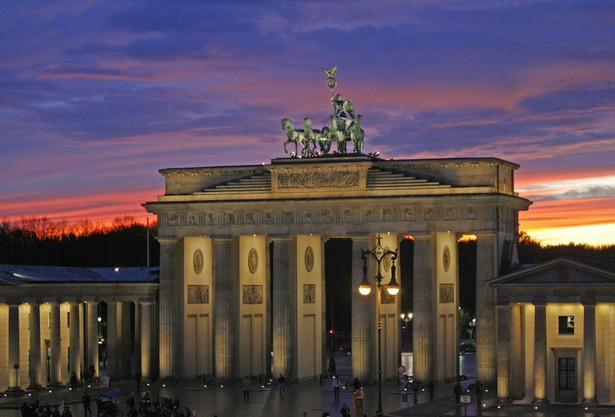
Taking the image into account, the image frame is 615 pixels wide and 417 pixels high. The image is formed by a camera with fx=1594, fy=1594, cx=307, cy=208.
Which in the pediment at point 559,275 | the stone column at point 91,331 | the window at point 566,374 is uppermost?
the pediment at point 559,275

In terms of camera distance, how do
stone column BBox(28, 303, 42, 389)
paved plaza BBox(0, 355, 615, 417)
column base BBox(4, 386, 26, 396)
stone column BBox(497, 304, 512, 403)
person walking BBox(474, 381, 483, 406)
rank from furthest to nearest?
stone column BBox(28, 303, 42, 389) < column base BBox(4, 386, 26, 396) < person walking BBox(474, 381, 483, 406) < stone column BBox(497, 304, 512, 403) < paved plaza BBox(0, 355, 615, 417)

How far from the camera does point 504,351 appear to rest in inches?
3605

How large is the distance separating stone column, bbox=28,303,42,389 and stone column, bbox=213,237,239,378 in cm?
1256

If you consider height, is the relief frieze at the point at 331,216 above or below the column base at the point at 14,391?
above

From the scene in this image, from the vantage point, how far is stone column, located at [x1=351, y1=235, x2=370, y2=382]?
341ft

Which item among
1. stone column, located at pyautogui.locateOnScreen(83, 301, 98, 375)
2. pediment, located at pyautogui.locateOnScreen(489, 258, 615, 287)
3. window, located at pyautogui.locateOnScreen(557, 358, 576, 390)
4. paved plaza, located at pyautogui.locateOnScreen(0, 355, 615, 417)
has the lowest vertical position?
paved plaza, located at pyautogui.locateOnScreen(0, 355, 615, 417)

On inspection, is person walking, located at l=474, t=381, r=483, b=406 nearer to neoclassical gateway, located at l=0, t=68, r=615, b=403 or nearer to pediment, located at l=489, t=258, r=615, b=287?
neoclassical gateway, located at l=0, t=68, r=615, b=403

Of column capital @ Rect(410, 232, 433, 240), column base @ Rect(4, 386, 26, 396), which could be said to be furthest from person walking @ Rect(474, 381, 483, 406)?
column base @ Rect(4, 386, 26, 396)

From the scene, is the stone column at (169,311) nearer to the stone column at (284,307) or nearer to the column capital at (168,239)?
the column capital at (168,239)

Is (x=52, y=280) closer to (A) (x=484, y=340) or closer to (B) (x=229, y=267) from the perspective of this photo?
(B) (x=229, y=267)

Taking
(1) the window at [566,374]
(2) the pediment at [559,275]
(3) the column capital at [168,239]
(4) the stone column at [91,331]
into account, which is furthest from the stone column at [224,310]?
(1) the window at [566,374]

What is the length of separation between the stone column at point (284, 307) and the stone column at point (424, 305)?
351 inches

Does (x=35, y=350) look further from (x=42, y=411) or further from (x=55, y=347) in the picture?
(x=42, y=411)

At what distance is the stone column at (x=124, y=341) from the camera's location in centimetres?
11262
